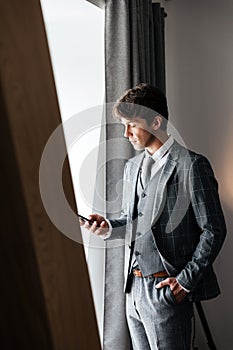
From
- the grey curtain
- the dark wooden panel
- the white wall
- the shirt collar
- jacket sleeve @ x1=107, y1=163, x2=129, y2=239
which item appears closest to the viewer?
the dark wooden panel

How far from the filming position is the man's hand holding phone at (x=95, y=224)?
206 centimetres

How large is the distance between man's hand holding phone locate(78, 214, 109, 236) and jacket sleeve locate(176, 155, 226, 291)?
349 mm

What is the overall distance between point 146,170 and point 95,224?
28 centimetres

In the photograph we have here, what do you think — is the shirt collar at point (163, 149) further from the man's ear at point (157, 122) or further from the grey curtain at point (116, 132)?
the grey curtain at point (116, 132)

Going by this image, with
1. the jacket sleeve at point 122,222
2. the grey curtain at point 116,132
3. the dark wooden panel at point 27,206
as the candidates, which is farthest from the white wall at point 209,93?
the dark wooden panel at point 27,206

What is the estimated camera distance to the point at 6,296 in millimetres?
472

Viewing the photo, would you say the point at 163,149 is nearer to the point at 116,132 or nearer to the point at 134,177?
the point at 134,177

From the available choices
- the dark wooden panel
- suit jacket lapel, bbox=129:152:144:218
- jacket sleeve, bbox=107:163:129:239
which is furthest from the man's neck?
the dark wooden panel

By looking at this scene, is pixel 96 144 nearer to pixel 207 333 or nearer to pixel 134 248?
pixel 134 248

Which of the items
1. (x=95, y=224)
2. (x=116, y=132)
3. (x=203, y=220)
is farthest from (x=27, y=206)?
(x=116, y=132)

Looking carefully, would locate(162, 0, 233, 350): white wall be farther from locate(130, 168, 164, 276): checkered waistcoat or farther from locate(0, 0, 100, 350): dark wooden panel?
locate(0, 0, 100, 350): dark wooden panel

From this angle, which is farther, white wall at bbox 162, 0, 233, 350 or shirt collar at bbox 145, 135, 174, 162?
white wall at bbox 162, 0, 233, 350

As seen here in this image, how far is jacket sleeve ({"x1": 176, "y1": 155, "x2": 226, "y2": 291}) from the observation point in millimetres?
1892

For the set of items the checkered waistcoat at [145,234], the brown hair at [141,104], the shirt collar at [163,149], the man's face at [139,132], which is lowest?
the checkered waistcoat at [145,234]
